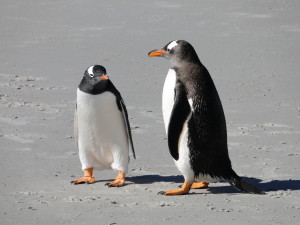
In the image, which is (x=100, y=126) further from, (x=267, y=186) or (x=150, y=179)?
(x=267, y=186)

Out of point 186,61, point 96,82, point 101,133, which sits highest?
point 186,61

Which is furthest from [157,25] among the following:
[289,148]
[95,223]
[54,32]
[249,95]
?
[95,223]

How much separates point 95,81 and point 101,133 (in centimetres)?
47

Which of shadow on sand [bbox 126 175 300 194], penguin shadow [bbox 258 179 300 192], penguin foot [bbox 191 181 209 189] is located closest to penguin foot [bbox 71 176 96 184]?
shadow on sand [bbox 126 175 300 194]

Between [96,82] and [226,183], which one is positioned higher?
[96,82]

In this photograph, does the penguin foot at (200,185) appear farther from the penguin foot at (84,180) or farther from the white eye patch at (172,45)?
the white eye patch at (172,45)

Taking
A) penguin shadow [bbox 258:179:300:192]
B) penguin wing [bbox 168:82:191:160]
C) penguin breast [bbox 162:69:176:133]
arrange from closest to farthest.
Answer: penguin wing [bbox 168:82:191:160]
penguin breast [bbox 162:69:176:133]
penguin shadow [bbox 258:179:300:192]

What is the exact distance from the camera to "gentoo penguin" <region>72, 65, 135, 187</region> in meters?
6.68

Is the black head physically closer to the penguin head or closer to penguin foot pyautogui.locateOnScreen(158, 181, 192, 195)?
the penguin head

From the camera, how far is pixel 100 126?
6.81 meters

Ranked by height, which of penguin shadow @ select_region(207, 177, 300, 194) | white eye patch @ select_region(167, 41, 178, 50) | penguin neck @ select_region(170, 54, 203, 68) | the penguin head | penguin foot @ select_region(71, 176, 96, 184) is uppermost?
white eye patch @ select_region(167, 41, 178, 50)

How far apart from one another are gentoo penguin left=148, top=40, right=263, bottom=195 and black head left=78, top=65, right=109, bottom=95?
496mm

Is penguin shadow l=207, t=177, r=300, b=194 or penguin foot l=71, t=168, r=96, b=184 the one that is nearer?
penguin shadow l=207, t=177, r=300, b=194

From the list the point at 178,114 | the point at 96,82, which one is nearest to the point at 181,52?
the point at 178,114
